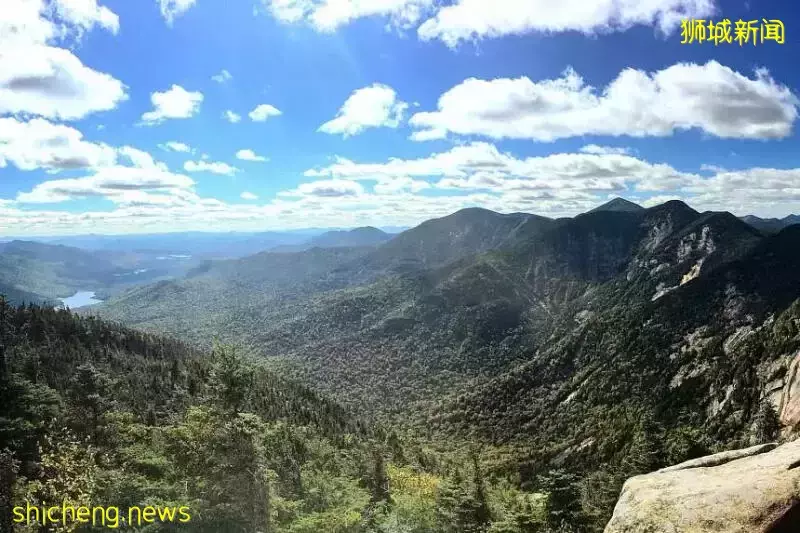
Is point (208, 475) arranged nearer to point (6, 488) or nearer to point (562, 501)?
point (6, 488)

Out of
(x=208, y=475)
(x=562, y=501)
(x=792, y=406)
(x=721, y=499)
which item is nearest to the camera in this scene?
(x=721, y=499)

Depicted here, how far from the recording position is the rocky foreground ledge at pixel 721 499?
42.8 ft

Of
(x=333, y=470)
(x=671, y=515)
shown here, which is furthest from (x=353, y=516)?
(x=333, y=470)

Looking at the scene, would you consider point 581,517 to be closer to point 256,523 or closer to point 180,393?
point 256,523

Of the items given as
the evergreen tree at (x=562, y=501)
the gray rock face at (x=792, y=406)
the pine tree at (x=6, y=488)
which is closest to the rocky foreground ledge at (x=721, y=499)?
the gray rock face at (x=792, y=406)

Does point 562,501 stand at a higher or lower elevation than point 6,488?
lower

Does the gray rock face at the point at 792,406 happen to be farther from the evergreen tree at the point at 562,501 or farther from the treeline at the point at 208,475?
the treeline at the point at 208,475

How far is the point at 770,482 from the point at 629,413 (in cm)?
20965

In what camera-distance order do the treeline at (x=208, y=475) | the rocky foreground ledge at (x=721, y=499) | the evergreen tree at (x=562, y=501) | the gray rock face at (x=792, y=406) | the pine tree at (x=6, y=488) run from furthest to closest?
the gray rock face at (x=792, y=406), the evergreen tree at (x=562, y=501), the treeline at (x=208, y=475), the pine tree at (x=6, y=488), the rocky foreground ledge at (x=721, y=499)

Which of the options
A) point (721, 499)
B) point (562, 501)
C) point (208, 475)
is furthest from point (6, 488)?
point (562, 501)

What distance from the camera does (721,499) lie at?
45.8 feet

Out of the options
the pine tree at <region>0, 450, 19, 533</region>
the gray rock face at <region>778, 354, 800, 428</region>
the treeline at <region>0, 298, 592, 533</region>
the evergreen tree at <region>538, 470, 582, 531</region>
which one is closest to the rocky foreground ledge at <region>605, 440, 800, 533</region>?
the treeline at <region>0, 298, 592, 533</region>

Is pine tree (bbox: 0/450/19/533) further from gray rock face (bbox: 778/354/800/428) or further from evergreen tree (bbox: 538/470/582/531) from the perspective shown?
gray rock face (bbox: 778/354/800/428)

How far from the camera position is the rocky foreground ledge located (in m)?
13.0
